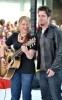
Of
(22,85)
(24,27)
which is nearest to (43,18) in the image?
(24,27)

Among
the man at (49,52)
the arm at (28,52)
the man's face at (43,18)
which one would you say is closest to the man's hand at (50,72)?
the man at (49,52)

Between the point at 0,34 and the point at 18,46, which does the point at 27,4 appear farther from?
the point at 18,46

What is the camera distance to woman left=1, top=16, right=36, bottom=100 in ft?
14.1

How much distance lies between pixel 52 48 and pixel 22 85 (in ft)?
2.24

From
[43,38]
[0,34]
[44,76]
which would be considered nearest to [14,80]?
[44,76]

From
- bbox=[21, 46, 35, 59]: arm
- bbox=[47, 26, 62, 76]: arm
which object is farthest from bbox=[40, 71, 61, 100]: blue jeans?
bbox=[21, 46, 35, 59]: arm

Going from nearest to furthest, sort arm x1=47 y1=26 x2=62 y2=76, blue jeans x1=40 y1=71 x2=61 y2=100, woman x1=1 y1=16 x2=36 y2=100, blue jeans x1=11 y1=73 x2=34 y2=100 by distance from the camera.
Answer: arm x1=47 y1=26 x2=62 y2=76, blue jeans x1=40 y1=71 x2=61 y2=100, woman x1=1 y1=16 x2=36 y2=100, blue jeans x1=11 y1=73 x2=34 y2=100

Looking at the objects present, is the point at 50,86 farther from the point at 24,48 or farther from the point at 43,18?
the point at 43,18

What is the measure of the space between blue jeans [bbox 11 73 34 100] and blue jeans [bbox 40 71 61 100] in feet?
0.65

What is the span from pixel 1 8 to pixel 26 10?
3.61 ft

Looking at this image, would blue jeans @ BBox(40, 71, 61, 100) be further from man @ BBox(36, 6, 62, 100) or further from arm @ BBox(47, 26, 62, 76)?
arm @ BBox(47, 26, 62, 76)

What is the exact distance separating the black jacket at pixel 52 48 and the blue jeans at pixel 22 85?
36 centimetres

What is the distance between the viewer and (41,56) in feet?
13.9

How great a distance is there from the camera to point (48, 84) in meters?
4.29
